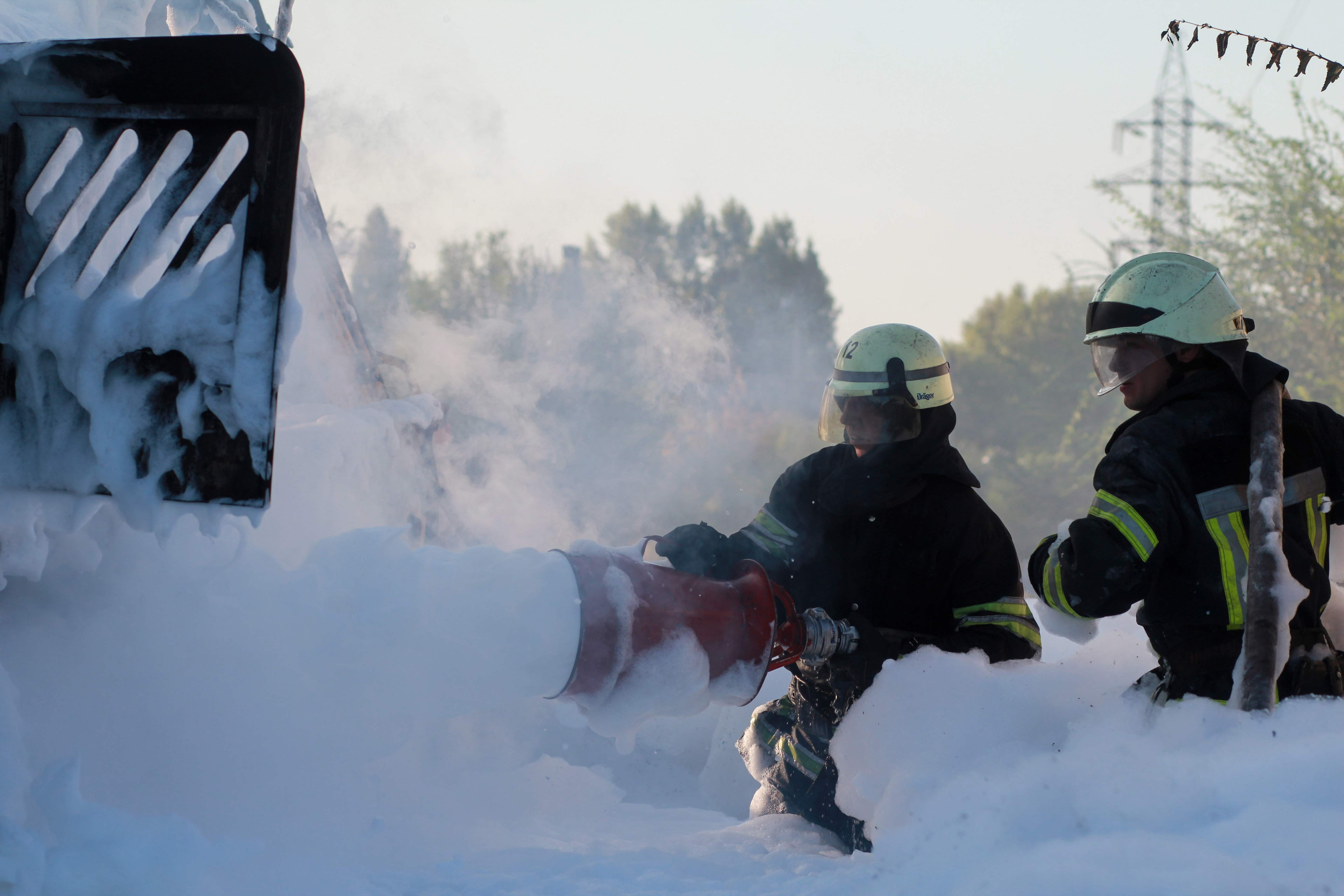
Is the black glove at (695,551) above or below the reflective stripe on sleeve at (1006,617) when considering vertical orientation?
above

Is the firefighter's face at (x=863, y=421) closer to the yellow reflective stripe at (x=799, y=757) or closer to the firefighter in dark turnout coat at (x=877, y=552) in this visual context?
the firefighter in dark turnout coat at (x=877, y=552)

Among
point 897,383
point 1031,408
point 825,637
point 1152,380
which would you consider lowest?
point 825,637

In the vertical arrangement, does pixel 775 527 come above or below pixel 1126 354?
below

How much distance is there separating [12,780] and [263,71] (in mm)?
1405

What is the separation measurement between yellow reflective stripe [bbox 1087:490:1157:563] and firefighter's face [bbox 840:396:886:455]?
947 mm

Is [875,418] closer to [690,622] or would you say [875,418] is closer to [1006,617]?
[1006,617]

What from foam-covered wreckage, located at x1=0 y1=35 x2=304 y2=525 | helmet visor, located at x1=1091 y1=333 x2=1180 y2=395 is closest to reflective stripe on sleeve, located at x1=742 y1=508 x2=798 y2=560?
helmet visor, located at x1=1091 y1=333 x2=1180 y2=395

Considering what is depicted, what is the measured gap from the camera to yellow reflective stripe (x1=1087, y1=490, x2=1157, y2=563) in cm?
213

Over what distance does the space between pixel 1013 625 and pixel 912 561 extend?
336 millimetres

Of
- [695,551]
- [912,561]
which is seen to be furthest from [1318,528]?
[695,551]

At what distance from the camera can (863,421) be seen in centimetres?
311

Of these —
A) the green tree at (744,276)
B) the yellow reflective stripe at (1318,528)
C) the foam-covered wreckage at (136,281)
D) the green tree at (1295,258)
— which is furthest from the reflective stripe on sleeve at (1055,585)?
the green tree at (744,276)

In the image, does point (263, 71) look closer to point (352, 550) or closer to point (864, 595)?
point (352, 550)

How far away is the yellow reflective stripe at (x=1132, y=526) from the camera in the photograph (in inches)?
84.0
